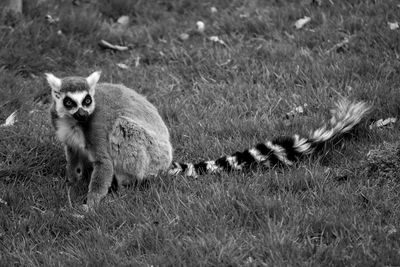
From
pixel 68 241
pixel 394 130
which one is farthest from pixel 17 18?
pixel 394 130

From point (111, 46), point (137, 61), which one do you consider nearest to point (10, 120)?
point (137, 61)

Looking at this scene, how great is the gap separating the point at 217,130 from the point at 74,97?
4.48ft

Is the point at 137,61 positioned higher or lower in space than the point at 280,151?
lower

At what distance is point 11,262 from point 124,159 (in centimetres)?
125

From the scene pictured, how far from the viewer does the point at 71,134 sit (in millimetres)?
4332

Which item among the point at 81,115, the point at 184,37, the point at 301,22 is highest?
the point at 81,115

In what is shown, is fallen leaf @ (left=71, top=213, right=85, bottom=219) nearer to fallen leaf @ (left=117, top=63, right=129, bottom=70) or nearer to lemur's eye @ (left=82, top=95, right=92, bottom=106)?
lemur's eye @ (left=82, top=95, right=92, bottom=106)

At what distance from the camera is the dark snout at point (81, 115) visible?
161 inches

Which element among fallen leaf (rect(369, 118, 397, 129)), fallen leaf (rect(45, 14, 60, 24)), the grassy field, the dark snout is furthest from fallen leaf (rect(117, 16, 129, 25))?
fallen leaf (rect(369, 118, 397, 129))

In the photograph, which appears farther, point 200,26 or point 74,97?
point 200,26

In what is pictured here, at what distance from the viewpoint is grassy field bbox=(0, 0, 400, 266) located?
10.7 ft

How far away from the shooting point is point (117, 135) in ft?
14.2

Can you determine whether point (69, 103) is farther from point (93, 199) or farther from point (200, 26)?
point (200, 26)

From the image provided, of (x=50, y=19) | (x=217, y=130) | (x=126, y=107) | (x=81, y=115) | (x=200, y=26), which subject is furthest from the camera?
(x=200, y=26)
